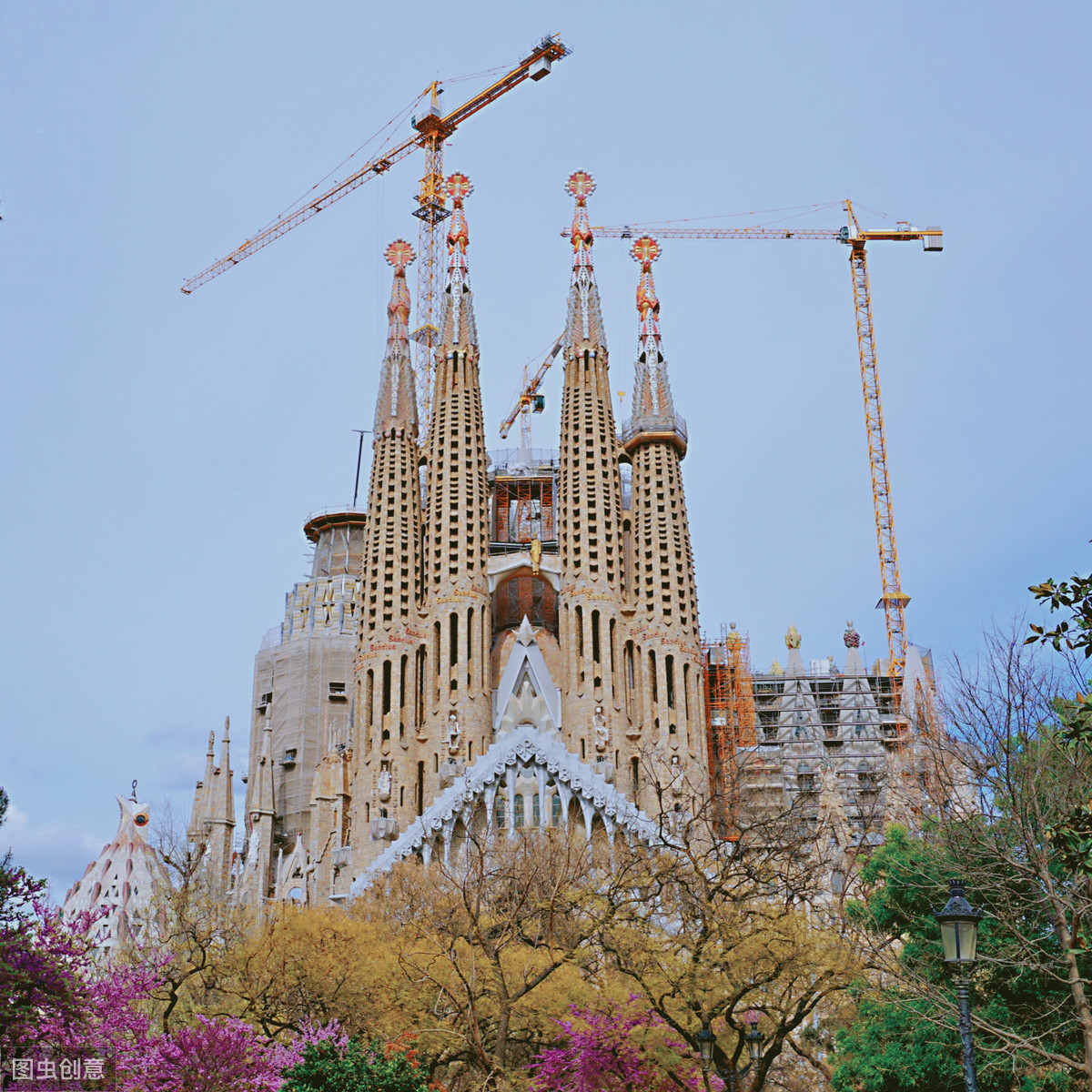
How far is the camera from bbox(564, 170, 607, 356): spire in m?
62.9

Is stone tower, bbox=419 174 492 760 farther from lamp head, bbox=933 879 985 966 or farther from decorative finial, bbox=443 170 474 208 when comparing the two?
lamp head, bbox=933 879 985 966

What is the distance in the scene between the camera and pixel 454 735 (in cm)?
5456

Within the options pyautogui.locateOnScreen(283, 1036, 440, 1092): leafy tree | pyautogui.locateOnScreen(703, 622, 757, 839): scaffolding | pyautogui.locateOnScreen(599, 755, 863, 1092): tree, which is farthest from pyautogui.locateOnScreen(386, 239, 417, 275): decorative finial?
pyautogui.locateOnScreen(283, 1036, 440, 1092): leafy tree

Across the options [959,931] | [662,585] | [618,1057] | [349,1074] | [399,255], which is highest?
[399,255]

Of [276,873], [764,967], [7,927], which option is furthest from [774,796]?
[7,927]

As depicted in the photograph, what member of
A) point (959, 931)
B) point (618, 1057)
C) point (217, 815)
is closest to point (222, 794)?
point (217, 815)

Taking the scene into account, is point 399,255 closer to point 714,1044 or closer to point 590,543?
point 590,543

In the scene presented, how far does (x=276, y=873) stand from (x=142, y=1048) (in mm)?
42978

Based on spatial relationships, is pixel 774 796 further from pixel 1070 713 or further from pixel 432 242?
pixel 1070 713

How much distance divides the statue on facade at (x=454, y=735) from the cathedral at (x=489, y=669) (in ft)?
0.27

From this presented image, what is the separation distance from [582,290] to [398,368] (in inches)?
369

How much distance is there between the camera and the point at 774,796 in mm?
64000

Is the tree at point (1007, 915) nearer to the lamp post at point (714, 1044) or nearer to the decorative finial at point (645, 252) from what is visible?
the lamp post at point (714, 1044)

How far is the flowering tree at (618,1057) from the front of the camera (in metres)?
22.8
